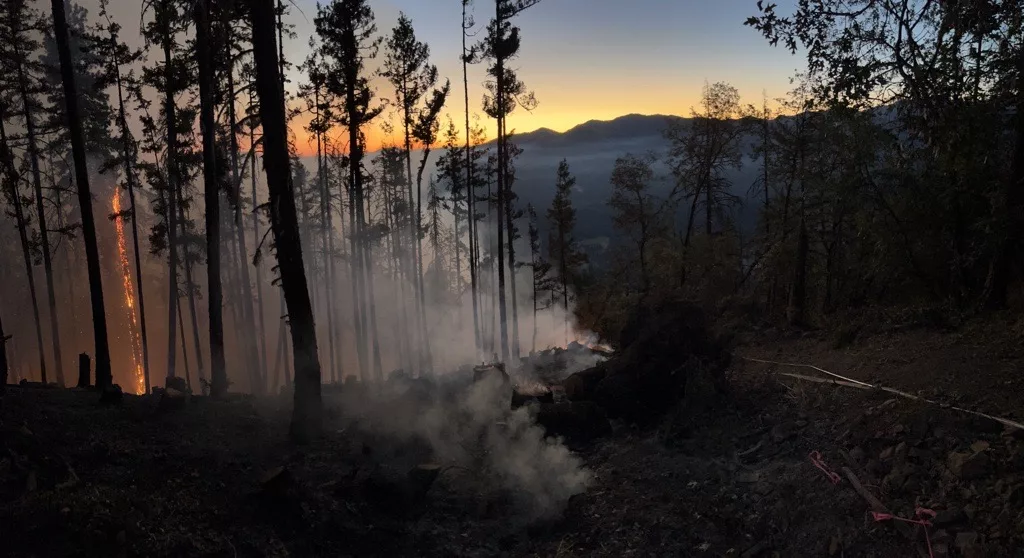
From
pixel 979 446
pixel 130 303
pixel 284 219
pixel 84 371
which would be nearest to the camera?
pixel 979 446

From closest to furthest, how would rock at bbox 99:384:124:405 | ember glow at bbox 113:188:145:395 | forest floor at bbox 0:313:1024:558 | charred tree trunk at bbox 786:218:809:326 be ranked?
forest floor at bbox 0:313:1024:558 < rock at bbox 99:384:124:405 < charred tree trunk at bbox 786:218:809:326 < ember glow at bbox 113:188:145:395

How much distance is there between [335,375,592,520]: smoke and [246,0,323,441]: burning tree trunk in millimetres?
1803

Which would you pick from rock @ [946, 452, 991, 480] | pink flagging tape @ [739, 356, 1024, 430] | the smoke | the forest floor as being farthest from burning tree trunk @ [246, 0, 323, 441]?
pink flagging tape @ [739, 356, 1024, 430]

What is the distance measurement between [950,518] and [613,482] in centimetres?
471

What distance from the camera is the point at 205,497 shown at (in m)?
6.40

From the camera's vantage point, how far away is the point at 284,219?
8938mm

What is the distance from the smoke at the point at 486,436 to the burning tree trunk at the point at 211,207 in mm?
3762

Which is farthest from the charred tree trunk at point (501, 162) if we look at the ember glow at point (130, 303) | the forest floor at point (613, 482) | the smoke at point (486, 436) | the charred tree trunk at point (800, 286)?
the ember glow at point (130, 303)

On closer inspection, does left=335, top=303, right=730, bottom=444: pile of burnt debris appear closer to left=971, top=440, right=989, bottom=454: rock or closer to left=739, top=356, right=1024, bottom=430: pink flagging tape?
left=739, top=356, right=1024, bottom=430: pink flagging tape

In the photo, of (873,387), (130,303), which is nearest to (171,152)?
(873,387)

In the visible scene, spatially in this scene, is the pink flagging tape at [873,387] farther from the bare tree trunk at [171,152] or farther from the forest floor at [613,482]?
the bare tree trunk at [171,152]

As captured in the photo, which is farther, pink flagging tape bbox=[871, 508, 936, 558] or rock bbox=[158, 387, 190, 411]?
rock bbox=[158, 387, 190, 411]

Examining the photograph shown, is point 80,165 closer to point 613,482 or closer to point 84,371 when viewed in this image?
point 84,371

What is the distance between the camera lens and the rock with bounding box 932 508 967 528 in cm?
524
